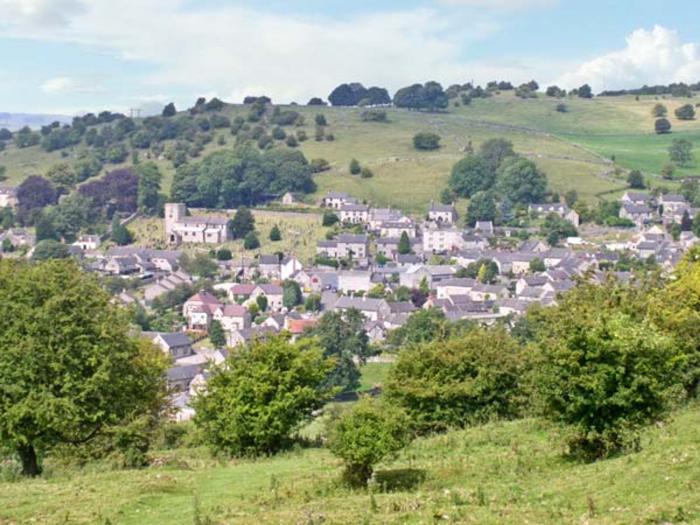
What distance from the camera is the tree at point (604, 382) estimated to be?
15.8 m

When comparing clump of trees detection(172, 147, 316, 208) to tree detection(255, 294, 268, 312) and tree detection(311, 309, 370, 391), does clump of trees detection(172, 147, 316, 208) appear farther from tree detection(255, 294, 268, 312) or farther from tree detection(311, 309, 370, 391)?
tree detection(311, 309, 370, 391)

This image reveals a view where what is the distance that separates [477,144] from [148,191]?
172 ft

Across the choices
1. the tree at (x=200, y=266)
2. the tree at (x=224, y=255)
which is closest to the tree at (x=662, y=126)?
the tree at (x=224, y=255)

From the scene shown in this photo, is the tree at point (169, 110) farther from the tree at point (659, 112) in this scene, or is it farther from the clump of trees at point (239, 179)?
the tree at point (659, 112)

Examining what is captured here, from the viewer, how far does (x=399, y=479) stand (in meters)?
16.4

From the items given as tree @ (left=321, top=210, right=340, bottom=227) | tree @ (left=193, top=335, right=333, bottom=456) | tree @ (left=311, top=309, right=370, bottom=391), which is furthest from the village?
tree @ (left=193, top=335, right=333, bottom=456)

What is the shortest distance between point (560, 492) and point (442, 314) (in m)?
54.1

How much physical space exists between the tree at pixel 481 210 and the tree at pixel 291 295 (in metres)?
30.8

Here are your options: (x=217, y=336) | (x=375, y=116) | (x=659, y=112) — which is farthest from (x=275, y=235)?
(x=659, y=112)

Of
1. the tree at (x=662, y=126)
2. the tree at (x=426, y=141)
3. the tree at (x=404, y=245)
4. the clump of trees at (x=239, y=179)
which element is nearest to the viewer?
the tree at (x=404, y=245)

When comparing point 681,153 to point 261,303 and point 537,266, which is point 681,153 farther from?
point 261,303

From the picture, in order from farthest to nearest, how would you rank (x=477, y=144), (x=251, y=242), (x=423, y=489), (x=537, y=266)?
(x=477, y=144) < (x=251, y=242) < (x=537, y=266) < (x=423, y=489)

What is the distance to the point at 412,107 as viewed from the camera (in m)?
175

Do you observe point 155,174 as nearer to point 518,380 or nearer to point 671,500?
point 518,380
